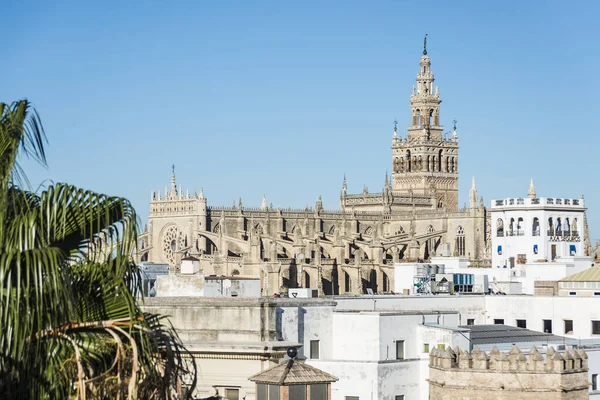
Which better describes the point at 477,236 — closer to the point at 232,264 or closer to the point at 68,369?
the point at 232,264

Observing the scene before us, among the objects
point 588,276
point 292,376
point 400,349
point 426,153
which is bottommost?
point 400,349

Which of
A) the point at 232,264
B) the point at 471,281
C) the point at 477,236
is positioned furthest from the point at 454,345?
the point at 477,236

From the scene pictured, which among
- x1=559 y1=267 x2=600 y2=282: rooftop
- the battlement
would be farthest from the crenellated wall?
x1=559 y1=267 x2=600 y2=282: rooftop

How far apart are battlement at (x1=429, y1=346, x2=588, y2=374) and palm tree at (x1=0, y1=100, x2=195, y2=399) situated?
2583cm

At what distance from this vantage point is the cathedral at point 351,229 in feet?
310

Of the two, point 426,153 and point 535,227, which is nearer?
point 535,227

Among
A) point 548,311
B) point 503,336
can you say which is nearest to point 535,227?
point 548,311

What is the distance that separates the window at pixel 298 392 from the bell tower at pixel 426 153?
10498 cm

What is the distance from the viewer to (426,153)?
12912 cm

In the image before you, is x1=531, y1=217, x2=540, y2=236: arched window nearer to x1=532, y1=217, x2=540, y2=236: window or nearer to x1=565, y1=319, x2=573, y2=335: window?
x1=532, y1=217, x2=540, y2=236: window

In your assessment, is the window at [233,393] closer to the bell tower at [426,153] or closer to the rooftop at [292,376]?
the rooftop at [292,376]

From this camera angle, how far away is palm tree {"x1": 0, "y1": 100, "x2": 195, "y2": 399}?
31.4 ft

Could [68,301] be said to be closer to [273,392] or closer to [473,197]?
[273,392]

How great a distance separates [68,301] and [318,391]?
46.5 feet
